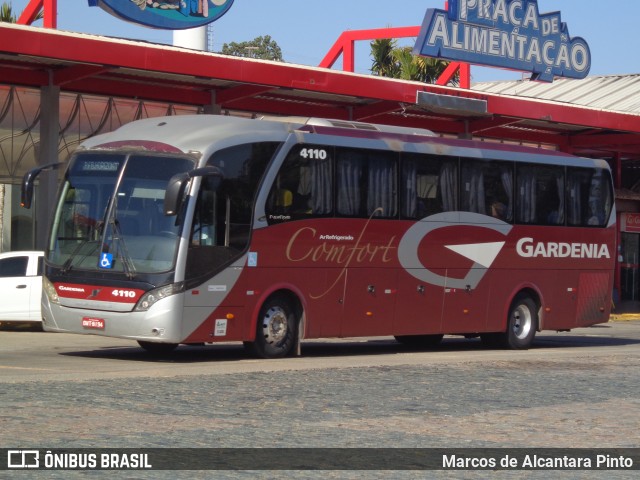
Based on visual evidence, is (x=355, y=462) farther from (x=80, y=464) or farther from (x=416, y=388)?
(x=416, y=388)

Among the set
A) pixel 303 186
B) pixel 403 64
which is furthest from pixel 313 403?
pixel 403 64

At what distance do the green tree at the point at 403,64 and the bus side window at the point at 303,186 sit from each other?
36.1m

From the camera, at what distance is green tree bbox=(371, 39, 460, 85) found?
55844 mm

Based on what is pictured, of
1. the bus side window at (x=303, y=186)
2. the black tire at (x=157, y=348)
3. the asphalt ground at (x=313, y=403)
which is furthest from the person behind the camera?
the black tire at (x=157, y=348)

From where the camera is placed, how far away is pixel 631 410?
41.2ft

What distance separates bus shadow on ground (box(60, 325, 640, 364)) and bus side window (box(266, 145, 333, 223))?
2.18m

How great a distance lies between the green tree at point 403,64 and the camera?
55844 millimetres

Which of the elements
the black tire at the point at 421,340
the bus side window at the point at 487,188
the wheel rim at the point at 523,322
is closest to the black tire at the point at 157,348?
the black tire at the point at 421,340

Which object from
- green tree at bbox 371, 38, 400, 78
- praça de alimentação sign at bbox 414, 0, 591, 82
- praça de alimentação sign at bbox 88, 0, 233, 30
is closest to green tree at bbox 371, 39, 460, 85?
green tree at bbox 371, 38, 400, 78

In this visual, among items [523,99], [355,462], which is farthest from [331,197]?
[523,99]

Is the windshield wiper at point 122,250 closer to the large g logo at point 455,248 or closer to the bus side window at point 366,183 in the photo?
the bus side window at point 366,183

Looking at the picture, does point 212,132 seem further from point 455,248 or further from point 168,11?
point 168,11

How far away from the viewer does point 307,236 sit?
732 inches

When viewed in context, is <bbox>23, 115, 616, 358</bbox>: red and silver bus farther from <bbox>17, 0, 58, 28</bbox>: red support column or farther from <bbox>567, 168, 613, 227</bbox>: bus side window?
<bbox>17, 0, 58, 28</bbox>: red support column
